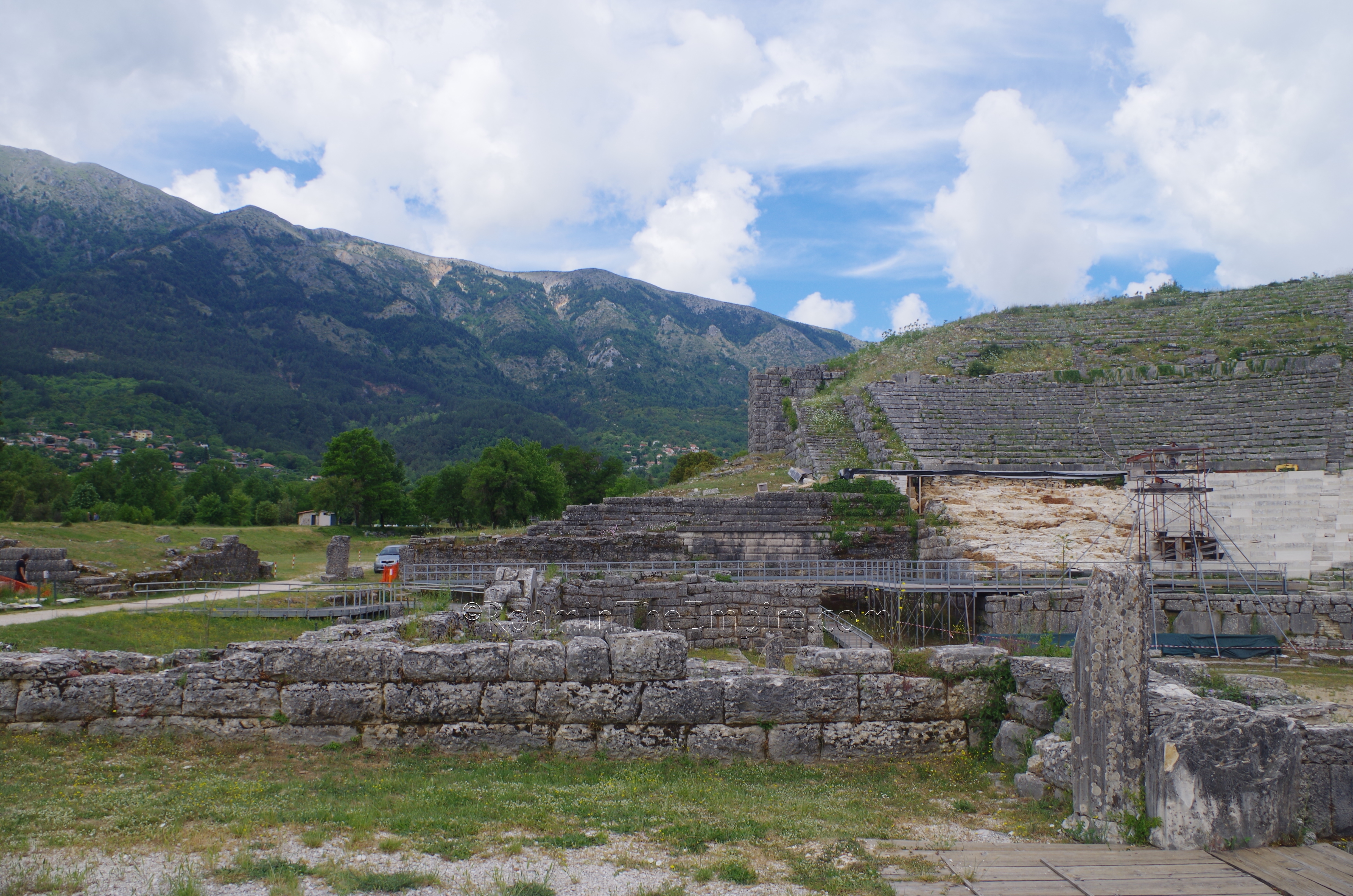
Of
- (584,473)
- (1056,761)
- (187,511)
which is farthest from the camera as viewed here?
(584,473)

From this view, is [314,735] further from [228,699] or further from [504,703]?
[504,703]

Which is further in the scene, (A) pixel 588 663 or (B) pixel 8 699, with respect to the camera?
(A) pixel 588 663

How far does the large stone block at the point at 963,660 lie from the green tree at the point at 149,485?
168 feet

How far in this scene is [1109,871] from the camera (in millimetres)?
4039

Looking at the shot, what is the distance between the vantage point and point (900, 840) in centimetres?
464

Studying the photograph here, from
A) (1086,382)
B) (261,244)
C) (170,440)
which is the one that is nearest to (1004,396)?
(1086,382)

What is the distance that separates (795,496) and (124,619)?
16666mm

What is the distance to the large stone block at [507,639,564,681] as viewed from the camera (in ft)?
21.7

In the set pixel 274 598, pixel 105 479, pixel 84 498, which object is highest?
pixel 105 479

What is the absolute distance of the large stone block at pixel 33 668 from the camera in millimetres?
6520

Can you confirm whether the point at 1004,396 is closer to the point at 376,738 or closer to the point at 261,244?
the point at 376,738

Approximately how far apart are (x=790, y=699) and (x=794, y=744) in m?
0.37

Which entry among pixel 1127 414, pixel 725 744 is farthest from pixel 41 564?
pixel 1127 414

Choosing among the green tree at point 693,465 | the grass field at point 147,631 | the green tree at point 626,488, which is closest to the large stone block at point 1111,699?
the grass field at point 147,631
